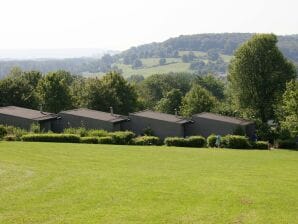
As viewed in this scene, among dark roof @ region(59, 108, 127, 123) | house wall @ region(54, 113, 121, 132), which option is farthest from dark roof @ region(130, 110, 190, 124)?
house wall @ region(54, 113, 121, 132)

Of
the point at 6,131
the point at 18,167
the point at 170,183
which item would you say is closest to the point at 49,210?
the point at 170,183

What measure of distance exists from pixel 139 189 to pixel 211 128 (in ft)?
131

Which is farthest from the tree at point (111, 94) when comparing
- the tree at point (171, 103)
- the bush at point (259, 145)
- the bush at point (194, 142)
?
the bush at point (259, 145)

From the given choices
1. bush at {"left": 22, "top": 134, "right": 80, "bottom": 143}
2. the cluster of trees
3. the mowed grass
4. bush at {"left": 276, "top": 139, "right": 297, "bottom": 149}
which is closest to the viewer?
the mowed grass

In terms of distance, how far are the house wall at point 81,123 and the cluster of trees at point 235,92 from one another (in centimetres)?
1776

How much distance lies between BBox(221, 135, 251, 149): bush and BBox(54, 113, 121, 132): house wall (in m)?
15.5

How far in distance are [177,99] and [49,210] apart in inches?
3512

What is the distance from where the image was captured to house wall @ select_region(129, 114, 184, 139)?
60.3m

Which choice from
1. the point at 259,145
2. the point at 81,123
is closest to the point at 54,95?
the point at 81,123

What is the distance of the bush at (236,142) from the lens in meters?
51.4

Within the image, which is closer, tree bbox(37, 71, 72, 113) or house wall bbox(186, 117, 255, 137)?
house wall bbox(186, 117, 255, 137)

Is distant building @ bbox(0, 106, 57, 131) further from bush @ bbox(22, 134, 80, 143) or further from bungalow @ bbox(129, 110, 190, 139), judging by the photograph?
bungalow @ bbox(129, 110, 190, 139)

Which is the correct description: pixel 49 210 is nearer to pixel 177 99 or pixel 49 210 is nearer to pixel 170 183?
pixel 170 183

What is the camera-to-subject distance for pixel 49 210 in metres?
18.5
